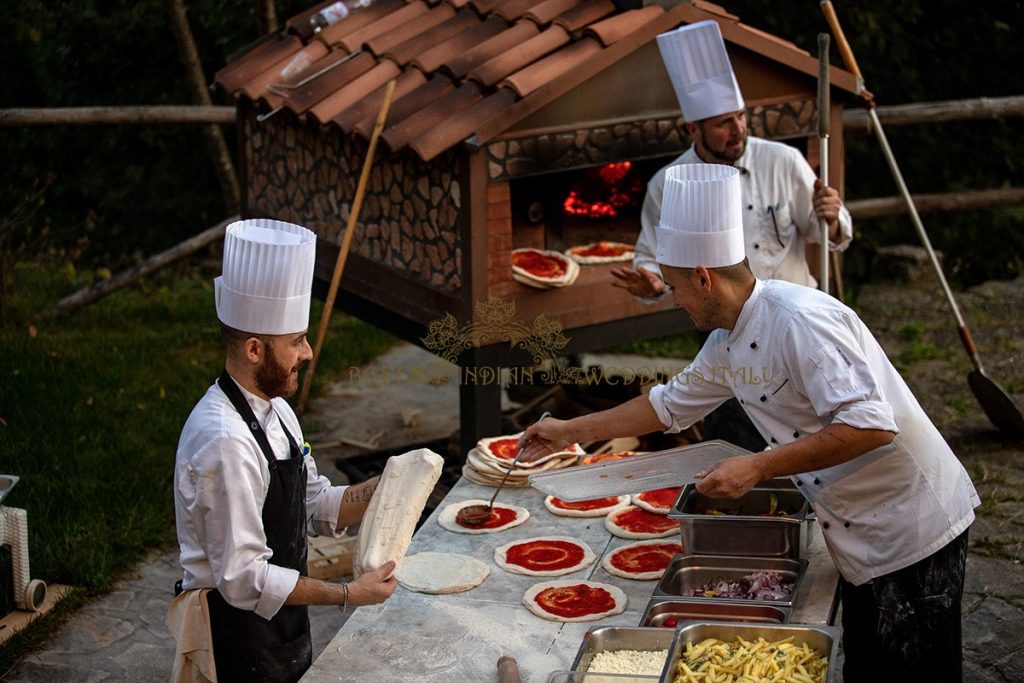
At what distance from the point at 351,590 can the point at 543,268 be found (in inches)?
123

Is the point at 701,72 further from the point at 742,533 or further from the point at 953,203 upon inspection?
the point at 953,203

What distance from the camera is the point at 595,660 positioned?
3482 mm

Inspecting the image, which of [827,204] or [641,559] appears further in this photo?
[827,204]

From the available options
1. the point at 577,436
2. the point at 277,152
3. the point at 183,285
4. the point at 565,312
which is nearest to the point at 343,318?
the point at 183,285

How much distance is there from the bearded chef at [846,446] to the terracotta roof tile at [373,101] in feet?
8.79

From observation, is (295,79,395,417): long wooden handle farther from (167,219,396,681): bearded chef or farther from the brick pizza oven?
(167,219,396,681): bearded chef

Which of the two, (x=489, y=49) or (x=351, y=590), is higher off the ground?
(x=489, y=49)

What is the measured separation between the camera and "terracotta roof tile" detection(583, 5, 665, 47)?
19.5 ft

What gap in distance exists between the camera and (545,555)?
4336mm

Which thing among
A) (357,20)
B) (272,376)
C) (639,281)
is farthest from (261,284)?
(357,20)

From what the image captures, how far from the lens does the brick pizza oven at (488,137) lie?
5812 millimetres

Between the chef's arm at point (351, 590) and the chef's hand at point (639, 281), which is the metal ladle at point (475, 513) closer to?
the chef's hand at point (639, 281)

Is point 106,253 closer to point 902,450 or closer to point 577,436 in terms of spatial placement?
point 577,436

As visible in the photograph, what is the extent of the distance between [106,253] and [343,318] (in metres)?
3.63
